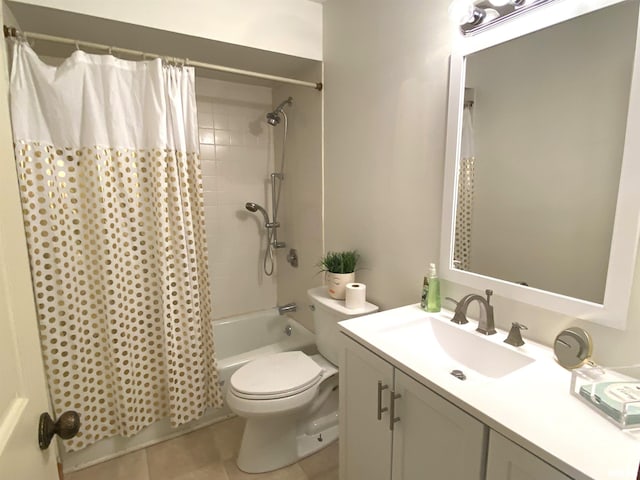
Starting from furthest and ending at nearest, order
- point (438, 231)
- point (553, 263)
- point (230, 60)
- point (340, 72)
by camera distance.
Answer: point (230, 60), point (340, 72), point (438, 231), point (553, 263)

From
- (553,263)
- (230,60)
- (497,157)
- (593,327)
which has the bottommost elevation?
(593,327)

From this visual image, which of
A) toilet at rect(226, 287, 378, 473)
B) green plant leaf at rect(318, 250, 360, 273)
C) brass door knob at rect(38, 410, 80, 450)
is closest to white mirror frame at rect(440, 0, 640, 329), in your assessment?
green plant leaf at rect(318, 250, 360, 273)

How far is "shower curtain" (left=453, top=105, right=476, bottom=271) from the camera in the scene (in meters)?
1.34

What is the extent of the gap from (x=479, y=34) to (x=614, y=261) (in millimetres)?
891

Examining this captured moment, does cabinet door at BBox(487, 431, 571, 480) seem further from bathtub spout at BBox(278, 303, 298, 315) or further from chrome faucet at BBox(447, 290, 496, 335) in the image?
bathtub spout at BBox(278, 303, 298, 315)

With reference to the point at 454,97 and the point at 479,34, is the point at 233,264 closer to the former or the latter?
the point at 454,97

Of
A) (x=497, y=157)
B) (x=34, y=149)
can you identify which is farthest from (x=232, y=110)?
(x=497, y=157)

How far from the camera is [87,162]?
63.6 inches

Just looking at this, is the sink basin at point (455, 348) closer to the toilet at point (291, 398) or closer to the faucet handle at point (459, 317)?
the faucet handle at point (459, 317)

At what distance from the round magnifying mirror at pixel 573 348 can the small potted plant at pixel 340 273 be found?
0.97 metres

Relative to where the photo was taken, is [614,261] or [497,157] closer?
[614,261]

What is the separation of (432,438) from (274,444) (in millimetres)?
1093

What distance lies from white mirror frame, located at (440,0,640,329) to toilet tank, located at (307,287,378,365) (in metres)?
0.52

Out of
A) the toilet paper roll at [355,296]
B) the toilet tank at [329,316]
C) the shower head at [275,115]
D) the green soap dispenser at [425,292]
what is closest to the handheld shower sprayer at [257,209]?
the shower head at [275,115]
